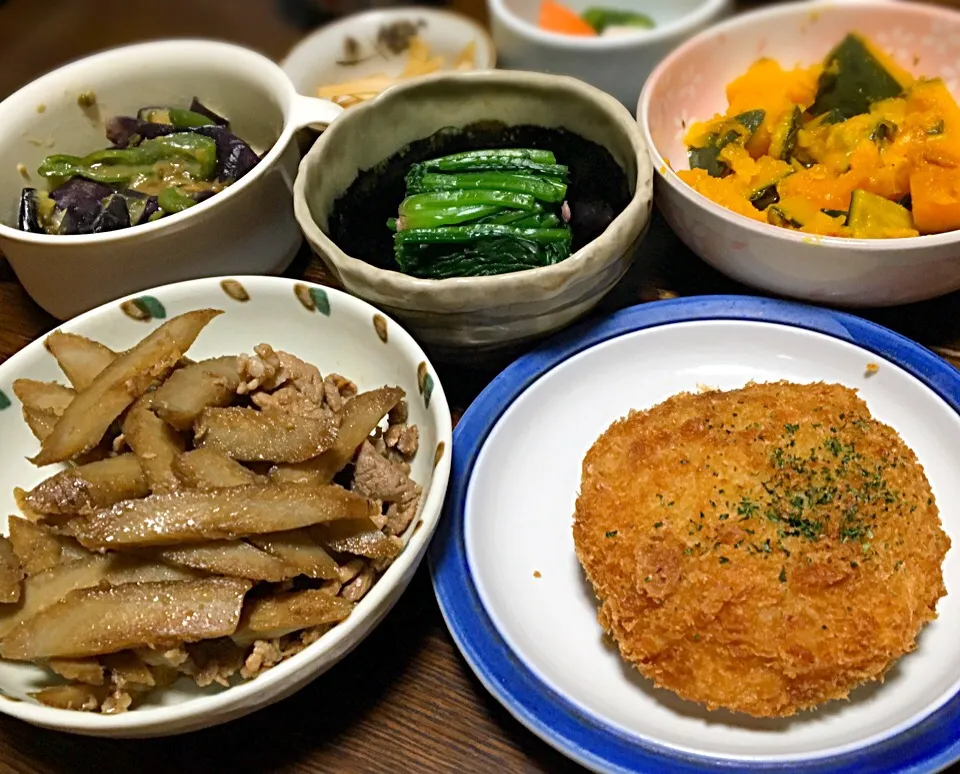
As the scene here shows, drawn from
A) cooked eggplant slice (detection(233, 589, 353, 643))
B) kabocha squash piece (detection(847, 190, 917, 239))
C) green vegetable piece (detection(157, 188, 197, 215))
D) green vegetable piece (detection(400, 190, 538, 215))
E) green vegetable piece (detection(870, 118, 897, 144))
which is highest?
green vegetable piece (detection(870, 118, 897, 144))

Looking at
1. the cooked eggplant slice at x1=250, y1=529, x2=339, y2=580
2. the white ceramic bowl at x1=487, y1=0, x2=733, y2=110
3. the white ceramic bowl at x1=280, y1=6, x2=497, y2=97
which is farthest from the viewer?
the white ceramic bowl at x1=280, y1=6, x2=497, y2=97

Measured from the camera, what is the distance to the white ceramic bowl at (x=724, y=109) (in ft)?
5.34

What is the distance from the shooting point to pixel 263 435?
53.1 inches

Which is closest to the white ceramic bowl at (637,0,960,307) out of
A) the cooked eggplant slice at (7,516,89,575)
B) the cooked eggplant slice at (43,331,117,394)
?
the cooked eggplant slice at (43,331,117,394)

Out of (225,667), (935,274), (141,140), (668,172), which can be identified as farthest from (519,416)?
(141,140)

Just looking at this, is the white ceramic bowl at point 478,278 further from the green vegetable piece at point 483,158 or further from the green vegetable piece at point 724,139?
the green vegetable piece at point 724,139

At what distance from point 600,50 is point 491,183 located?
76 cm

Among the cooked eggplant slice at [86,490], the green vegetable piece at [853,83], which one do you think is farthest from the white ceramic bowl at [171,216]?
the green vegetable piece at [853,83]

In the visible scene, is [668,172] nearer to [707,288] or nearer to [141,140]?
[707,288]

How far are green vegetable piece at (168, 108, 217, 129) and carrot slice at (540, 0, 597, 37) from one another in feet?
4.02

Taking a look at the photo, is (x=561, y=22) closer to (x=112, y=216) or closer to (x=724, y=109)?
(x=724, y=109)

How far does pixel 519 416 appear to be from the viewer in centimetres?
170

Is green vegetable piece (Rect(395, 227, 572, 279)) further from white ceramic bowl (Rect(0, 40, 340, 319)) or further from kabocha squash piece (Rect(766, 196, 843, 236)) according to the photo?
kabocha squash piece (Rect(766, 196, 843, 236))

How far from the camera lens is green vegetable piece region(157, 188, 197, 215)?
1865mm
